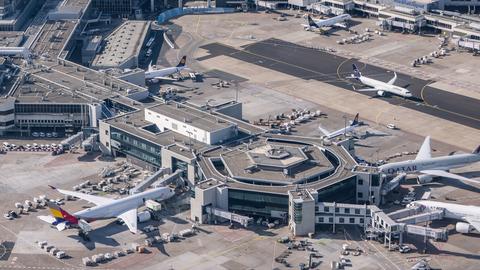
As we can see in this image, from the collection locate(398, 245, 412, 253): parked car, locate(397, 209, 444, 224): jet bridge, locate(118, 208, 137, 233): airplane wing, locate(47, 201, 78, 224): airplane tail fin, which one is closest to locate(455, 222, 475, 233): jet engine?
locate(397, 209, 444, 224): jet bridge

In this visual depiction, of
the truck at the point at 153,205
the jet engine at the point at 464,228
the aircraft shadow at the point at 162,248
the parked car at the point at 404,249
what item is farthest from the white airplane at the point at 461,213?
the truck at the point at 153,205

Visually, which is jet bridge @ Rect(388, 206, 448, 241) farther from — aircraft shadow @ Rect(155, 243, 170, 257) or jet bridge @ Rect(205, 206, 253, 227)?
→ aircraft shadow @ Rect(155, 243, 170, 257)

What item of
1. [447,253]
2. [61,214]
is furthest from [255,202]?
[447,253]

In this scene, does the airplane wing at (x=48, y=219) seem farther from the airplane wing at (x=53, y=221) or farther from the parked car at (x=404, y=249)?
the parked car at (x=404, y=249)

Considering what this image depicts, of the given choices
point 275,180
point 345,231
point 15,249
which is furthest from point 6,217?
point 345,231

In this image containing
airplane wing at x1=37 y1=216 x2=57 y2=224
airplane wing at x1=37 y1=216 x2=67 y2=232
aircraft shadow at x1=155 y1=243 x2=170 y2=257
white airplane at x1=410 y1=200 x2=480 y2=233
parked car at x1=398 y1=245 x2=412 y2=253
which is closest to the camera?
parked car at x1=398 y1=245 x2=412 y2=253

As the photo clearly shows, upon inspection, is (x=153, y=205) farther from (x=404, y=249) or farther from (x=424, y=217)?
(x=424, y=217)

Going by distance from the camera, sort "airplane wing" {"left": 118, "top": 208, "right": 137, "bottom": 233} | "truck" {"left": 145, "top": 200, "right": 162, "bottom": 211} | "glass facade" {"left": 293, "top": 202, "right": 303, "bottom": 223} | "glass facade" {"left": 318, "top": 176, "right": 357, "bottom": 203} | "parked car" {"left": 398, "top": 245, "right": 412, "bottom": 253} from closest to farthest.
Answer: "parked car" {"left": 398, "top": 245, "right": 412, "bottom": 253} → "glass facade" {"left": 293, "top": 202, "right": 303, "bottom": 223} → "airplane wing" {"left": 118, "top": 208, "right": 137, "bottom": 233} → "glass facade" {"left": 318, "top": 176, "right": 357, "bottom": 203} → "truck" {"left": 145, "top": 200, "right": 162, "bottom": 211}
